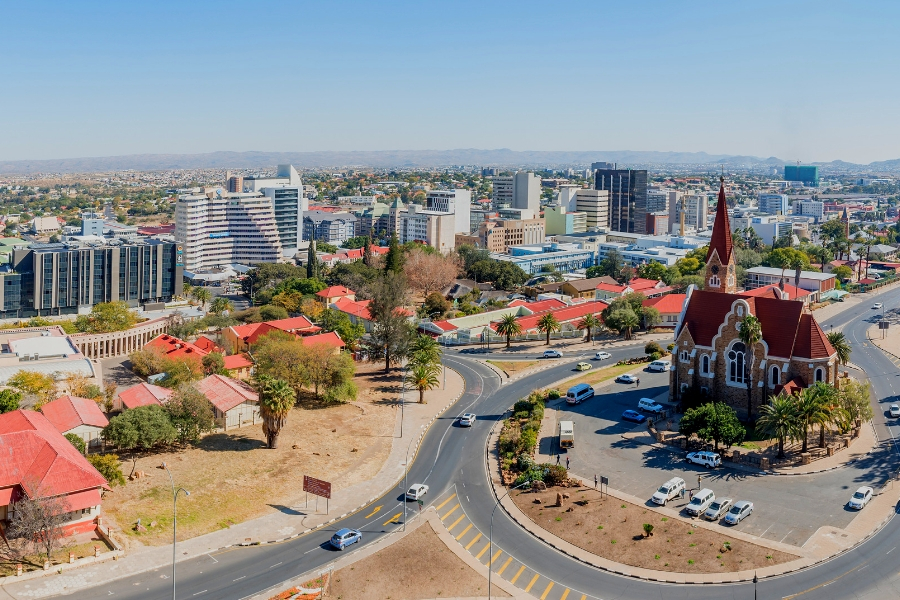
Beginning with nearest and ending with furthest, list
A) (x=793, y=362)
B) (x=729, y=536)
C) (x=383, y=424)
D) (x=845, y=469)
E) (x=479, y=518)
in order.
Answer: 1. (x=729, y=536)
2. (x=479, y=518)
3. (x=845, y=469)
4. (x=793, y=362)
5. (x=383, y=424)

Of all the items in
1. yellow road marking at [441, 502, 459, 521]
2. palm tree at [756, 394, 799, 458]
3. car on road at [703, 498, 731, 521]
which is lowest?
yellow road marking at [441, 502, 459, 521]

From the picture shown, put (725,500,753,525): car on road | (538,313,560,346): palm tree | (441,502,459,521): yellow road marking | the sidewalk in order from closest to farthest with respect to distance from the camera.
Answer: the sidewalk, (725,500,753,525): car on road, (441,502,459,521): yellow road marking, (538,313,560,346): palm tree

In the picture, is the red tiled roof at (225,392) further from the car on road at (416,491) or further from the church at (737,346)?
the church at (737,346)

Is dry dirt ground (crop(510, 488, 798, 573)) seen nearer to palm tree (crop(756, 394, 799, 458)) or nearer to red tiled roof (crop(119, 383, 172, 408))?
→ palm tree (crop(756, 394, 799, 458))

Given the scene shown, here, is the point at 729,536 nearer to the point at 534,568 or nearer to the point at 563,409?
the point at 534,568

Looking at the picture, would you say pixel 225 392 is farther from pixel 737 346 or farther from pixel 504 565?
pixel 737 346

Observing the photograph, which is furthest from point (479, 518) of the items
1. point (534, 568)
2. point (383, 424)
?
point (383, 424)

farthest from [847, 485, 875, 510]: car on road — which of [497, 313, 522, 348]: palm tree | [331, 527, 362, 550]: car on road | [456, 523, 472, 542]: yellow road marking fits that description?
[497, 313, 522, 348]: palm tree

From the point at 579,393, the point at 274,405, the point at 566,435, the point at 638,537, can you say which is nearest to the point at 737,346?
the point at 579,393
